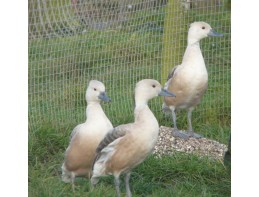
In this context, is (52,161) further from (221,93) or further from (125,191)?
(221,93)

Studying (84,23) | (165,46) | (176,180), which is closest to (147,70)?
(165,46)

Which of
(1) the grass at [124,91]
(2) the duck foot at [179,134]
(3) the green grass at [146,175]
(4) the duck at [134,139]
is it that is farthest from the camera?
(2) the duck foot at [179,134]

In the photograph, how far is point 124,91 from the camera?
6.25 m

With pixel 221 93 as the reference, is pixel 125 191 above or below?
below

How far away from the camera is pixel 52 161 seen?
5.80 m

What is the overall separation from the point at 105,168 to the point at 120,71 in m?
1.32

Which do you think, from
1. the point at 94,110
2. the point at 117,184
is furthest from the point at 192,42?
the point at 117,184

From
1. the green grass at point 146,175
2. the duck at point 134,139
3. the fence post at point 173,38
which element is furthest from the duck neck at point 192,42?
the duck at point 134,139

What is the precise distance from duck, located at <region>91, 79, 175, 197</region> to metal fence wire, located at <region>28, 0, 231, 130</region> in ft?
3.05

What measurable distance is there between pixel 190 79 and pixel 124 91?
0.55 meters

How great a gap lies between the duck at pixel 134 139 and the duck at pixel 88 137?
73 mm

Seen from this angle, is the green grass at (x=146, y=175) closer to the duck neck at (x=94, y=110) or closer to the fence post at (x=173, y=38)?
the duck neck at (x=94, y=110)

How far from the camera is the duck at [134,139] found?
198 inches

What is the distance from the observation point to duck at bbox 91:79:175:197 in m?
5.03
